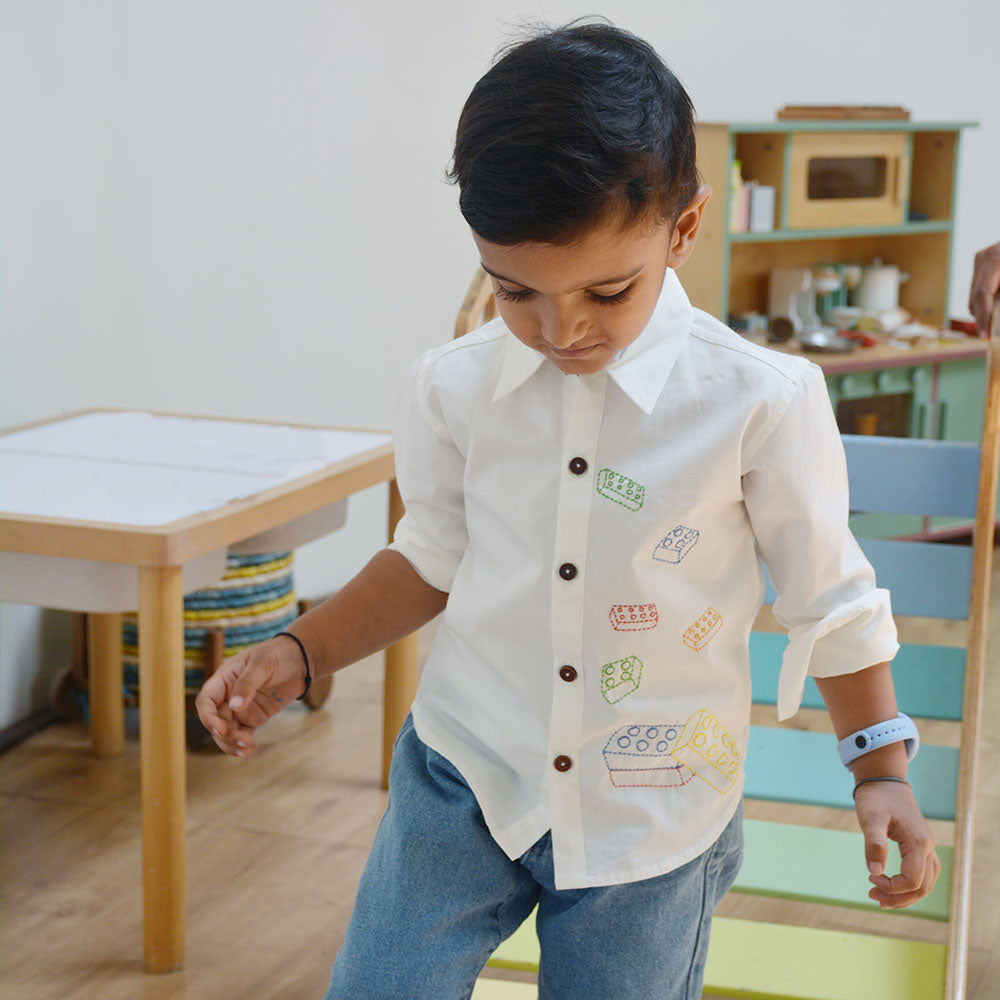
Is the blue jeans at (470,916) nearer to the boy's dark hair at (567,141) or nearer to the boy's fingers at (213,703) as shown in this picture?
the boy's fingers at (213,703)

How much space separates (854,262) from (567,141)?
3.23 meters

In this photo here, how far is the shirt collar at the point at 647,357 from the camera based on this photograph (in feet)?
2.97

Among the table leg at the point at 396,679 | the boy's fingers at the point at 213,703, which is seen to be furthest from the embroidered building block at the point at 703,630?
the table leg at the point at 396,679

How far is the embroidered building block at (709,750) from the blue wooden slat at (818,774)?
570mm

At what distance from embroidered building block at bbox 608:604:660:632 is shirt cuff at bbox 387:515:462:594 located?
0.16 meters

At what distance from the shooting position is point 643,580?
0.91 m

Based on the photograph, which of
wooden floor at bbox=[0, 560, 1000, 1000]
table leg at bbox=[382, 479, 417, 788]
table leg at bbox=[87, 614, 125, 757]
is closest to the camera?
wooden floor at bbox=[0, 560, 1000, 1000]

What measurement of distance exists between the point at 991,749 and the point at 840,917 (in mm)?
644

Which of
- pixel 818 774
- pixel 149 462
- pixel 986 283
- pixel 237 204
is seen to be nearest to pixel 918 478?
pixel 986 283

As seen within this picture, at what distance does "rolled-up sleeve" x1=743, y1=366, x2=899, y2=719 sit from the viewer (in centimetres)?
90

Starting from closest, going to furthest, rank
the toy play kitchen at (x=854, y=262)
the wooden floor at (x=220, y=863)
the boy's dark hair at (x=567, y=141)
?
the boy's dark hair at (x=567, y=141)
the wooden floor at (x=220, y=863)
the toy play kitchen at (x=854, y=262)

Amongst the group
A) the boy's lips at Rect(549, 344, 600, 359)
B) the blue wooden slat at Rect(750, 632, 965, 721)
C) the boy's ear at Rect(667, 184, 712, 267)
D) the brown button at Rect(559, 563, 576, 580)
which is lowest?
the blue wooden slat at Rect(750, 632, 965, 721)

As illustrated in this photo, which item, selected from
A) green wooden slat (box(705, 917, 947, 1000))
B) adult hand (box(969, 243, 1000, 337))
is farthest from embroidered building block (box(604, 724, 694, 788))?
adult hand (box(969, 243, 1000, 337))

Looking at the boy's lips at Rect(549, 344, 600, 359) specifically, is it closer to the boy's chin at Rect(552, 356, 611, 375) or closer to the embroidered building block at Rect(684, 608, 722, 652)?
the boy's chin at Rect(552, 356, 611, 375)
